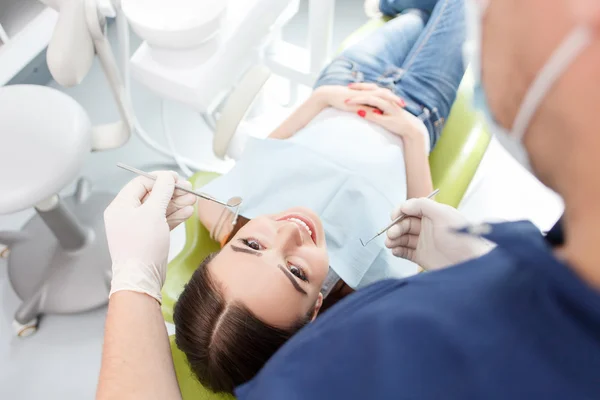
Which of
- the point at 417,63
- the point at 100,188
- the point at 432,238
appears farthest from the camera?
the point at 100,188

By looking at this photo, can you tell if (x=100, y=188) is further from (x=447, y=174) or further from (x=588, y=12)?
(x=588, y=12)

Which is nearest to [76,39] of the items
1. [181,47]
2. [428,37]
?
[181,47]

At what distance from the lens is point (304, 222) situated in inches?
48.0

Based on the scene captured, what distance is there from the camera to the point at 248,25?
1478mm

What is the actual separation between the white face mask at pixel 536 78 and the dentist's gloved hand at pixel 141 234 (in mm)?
760

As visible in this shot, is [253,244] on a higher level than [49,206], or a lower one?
higher

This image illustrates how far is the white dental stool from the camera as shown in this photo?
4.58 ft

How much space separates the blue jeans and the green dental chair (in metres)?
0.08

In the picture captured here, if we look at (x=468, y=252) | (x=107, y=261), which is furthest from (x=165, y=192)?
(x=107, y=261)

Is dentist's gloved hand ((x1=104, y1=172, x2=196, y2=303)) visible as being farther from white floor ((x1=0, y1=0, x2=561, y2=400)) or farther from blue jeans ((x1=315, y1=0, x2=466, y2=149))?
white floor ((x1=0, y1=0, x2=561, y2=400))

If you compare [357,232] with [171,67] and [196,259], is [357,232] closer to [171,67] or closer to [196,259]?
[196,259]

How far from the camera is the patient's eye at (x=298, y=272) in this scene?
3.59ft

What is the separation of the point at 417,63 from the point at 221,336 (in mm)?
1169

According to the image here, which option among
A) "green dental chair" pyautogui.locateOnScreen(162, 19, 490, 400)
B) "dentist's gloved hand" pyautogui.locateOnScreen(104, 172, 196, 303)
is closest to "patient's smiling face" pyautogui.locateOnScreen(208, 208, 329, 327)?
"dentist's gloved hand" pyautogui.locateOnScreen(104, 172, 196, 303)
